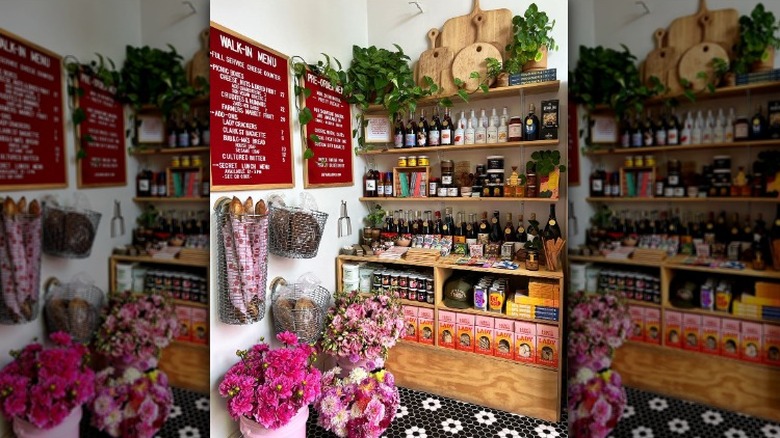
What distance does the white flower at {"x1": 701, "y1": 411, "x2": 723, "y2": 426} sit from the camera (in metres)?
0.67

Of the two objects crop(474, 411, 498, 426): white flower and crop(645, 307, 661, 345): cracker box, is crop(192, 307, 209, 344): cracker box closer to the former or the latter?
crop(645, 307, 661, 345): cracker box

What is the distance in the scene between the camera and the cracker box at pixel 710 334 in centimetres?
65

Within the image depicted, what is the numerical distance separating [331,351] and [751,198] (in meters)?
1.70

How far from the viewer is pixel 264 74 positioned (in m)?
1.72

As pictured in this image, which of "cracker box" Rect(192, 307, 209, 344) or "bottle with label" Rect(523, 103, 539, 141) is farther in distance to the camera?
"bottle with label" Rect(523, 103, 539, 141)

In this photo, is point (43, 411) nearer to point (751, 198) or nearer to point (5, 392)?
point (5, 392)

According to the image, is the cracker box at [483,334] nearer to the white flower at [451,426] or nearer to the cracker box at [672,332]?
the white flower at [451,426]

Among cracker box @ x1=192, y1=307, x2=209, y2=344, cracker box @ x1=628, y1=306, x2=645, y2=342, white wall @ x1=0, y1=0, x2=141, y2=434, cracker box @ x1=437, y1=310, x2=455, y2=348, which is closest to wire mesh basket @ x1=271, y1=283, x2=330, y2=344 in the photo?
cracker box @ x1=437, y1=310, x2=455, y2=348

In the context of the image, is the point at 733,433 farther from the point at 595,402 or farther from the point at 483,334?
the point at 483,334

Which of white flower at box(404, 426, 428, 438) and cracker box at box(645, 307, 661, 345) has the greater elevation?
cracker box at box(645, 307, 661, 345)

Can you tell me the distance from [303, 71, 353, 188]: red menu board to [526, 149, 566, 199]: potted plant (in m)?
0.99

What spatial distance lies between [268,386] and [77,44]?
133cm

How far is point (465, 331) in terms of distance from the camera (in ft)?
6.89

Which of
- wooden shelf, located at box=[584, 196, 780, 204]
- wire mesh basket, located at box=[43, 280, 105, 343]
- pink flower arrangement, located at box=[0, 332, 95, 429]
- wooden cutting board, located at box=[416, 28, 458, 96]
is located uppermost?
wooden cutting board, located at box=[416, 28, 458, 96]
